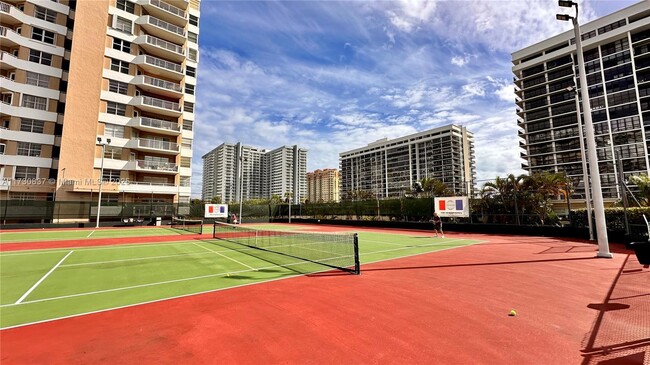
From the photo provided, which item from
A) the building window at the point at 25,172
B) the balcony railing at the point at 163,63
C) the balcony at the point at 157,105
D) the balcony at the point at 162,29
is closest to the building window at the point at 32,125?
the building window at the point at 25,172

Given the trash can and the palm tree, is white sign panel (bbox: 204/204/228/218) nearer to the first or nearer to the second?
the trash can

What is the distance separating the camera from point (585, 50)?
76.1m

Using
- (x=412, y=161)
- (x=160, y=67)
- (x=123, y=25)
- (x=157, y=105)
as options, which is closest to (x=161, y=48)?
(x=160, y=67)

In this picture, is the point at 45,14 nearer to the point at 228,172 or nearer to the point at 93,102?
the point at 93,102

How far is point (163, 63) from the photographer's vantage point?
141 ft

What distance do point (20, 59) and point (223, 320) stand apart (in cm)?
5025

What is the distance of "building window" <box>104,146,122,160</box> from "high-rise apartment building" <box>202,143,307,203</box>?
61.7 metres

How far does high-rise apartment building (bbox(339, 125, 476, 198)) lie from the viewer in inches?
5295

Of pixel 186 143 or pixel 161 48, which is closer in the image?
pixel 161 48

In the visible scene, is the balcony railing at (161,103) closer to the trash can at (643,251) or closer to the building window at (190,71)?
the building window at (190,71)

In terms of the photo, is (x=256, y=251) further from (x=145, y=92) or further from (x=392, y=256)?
(x=145, y=92)

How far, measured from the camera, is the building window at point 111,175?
1500 inches

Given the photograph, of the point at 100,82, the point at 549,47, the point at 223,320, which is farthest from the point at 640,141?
the point at 100,82

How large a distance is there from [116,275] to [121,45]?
1737 inches
